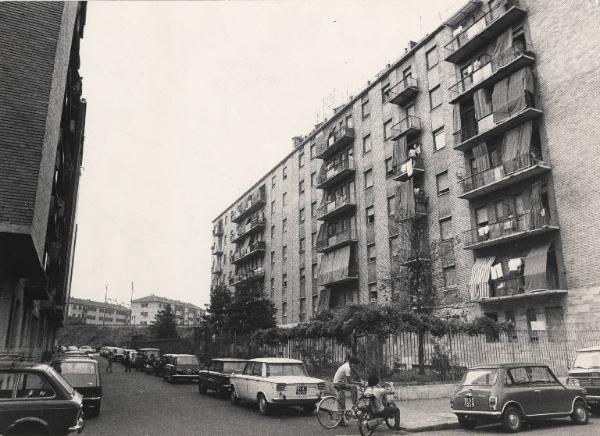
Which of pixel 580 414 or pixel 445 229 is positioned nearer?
pixel 580 414

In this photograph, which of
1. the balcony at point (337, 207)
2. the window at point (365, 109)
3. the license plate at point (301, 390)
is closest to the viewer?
the license plate at point (301, 390)

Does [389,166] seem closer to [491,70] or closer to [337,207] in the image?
[337,207]

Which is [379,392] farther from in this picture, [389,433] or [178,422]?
[178,422]

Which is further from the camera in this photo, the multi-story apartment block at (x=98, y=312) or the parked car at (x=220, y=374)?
the multi-story apartment block at (x=98, y=312)

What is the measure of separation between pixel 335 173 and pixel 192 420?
90.6 feet

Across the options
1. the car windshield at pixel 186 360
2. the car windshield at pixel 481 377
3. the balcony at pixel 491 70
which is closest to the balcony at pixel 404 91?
the balcony at pixel 491 70

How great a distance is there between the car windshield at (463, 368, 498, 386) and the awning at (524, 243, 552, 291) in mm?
11552

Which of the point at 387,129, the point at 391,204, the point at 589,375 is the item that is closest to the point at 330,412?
the point at 589,375

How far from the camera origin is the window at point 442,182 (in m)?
28.3

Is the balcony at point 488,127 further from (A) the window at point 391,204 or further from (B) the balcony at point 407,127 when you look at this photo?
(A) the window at point 391,204

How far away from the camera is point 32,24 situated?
13.1 m

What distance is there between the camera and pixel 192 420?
41.5 ft

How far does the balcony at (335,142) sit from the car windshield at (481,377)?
90.5 ft

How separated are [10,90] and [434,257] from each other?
2126 cm
